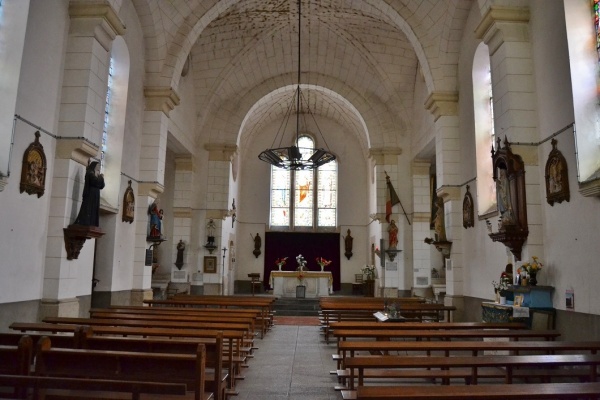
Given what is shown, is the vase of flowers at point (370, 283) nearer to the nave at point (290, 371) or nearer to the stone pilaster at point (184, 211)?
the stone pilaster at point (184, 211)

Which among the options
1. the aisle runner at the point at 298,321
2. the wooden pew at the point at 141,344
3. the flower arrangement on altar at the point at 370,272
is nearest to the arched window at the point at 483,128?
the aisle runner at the point at 298,321

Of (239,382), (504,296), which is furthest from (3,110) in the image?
(504,296)

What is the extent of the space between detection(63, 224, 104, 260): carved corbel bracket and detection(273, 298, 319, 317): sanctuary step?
7.94 metres

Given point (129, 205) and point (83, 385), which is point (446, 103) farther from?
point (83, 385)

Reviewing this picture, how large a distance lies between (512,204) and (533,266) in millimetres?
1055

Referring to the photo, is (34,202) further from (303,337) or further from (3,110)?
(303,337)

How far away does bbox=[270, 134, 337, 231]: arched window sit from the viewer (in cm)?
2288

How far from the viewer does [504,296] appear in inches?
294

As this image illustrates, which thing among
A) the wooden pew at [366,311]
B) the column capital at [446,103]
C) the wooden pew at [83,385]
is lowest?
the wooden pew at [366,311]

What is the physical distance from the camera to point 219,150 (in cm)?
1741

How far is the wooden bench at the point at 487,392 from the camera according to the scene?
2680mm

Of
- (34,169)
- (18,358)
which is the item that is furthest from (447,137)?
(18,358)

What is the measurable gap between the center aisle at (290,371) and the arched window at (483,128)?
4461mm

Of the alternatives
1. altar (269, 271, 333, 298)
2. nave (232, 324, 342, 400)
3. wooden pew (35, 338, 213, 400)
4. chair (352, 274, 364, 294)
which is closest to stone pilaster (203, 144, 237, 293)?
altar (269, 271, 333, 298)
